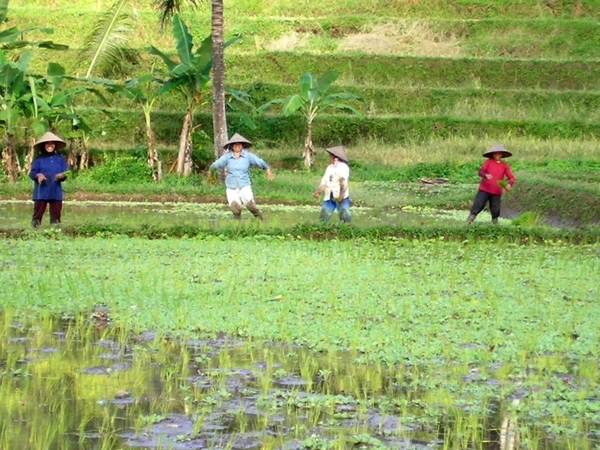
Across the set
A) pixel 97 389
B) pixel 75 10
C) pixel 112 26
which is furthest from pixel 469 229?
pixel 75 10

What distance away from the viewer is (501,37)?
2672 cm

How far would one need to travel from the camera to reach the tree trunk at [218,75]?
668 inches

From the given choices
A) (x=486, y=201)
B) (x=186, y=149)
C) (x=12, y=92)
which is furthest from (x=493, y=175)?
(x=12, y=92)

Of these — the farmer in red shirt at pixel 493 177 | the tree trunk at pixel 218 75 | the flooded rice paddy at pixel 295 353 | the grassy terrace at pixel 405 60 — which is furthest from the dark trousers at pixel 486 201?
the grassy terrace at pixel 405 60

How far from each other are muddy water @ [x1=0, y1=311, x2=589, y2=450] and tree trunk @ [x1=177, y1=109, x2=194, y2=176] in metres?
12.5

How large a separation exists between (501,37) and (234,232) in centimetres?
1732

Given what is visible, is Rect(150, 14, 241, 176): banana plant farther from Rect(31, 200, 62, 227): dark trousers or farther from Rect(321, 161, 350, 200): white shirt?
Rect(321, 161, 350, 200): white shirt

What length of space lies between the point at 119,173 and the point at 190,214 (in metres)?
4.67

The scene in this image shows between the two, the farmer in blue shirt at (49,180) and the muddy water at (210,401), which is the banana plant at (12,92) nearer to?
the farmer in blue shirt at (49,180)

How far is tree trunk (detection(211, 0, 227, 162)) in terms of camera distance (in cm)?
1697

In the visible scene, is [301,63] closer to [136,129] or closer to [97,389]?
[136,129]

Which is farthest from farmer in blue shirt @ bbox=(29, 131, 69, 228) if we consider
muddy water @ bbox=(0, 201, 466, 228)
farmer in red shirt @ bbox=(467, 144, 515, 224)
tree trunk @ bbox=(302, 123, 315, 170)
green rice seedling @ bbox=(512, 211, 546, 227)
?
tree trunk @ bbox=(302, 123, 315, 170)

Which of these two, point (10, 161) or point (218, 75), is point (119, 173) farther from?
point (218, 75)

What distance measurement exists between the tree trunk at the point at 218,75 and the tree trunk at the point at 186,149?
59.4 inches
